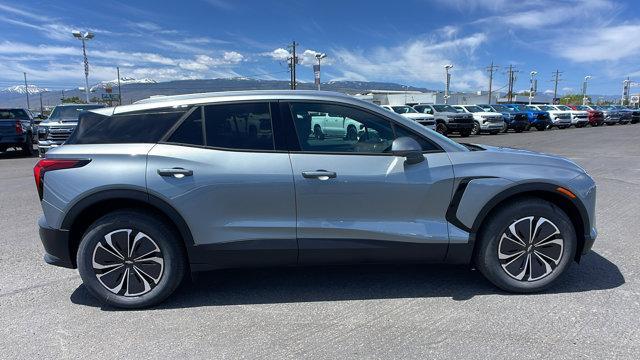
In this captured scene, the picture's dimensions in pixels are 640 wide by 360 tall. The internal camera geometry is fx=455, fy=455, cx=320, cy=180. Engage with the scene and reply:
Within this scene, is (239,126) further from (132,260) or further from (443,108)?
(443,108)

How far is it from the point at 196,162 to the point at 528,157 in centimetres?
265

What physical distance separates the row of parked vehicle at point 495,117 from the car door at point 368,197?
49.5 feet

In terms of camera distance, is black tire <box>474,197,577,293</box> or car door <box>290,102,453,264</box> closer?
car door <box>290,102,453,264</box>

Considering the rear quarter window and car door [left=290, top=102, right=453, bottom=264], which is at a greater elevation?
the rear quarter window

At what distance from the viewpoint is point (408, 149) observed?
11.0ft

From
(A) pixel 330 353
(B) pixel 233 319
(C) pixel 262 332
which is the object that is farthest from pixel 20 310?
(A) pixel 330 353

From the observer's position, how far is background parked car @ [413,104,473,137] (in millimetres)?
23609

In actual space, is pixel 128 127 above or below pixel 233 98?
below

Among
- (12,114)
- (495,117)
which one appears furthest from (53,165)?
(495,117)

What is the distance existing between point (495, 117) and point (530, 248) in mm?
23805

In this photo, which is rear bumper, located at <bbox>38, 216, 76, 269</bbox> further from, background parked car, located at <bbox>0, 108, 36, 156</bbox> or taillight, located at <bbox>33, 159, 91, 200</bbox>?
background parked car, located at <bbox>0, 108, 36, 156</bbox>

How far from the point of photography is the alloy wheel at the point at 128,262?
3488 millimetres

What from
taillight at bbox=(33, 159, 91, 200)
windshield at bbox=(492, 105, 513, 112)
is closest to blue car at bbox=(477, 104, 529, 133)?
windshield at bbox=(492, 105, 513, 112)

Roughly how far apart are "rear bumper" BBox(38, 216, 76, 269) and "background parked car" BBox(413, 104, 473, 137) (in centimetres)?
2187
